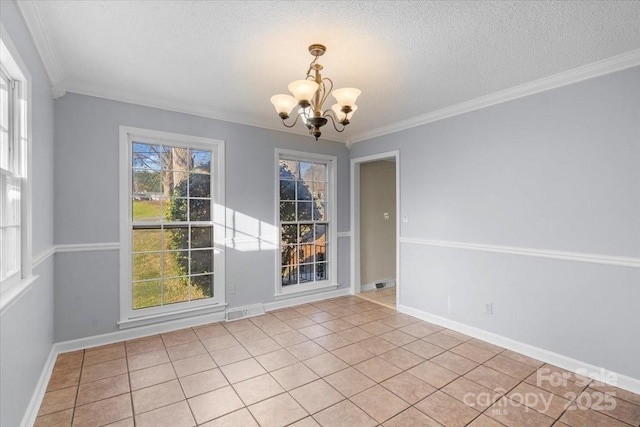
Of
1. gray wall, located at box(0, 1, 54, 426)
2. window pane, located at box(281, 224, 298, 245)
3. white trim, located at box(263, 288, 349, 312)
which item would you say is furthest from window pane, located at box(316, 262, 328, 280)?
gray wall, located at box(0, 1, 54, 426)

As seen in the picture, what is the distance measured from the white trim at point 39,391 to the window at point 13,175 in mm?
862

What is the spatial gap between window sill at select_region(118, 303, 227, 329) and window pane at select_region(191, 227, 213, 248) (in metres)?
0.76

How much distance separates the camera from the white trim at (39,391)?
1.94 m

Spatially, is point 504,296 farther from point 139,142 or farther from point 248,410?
point 139,142

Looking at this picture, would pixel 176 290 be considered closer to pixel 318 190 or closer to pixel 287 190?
pixel 287 190

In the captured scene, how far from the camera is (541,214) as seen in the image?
2.92 meters

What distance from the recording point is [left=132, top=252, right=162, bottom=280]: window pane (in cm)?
342

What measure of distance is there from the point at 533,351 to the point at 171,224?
13.2 ft

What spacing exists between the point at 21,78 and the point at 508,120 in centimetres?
398

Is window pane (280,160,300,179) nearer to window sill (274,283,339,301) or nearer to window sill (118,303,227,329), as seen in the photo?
window sill (274,283,339,301)

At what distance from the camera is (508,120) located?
315cm

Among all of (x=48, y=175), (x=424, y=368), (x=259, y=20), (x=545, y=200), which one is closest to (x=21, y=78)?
(x=48, y=175)

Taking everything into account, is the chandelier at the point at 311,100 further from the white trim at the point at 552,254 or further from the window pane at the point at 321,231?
the window pane at the point at 321,231

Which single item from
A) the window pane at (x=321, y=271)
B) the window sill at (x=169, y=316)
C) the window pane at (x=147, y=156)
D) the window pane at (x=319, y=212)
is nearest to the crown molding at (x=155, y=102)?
the window pane at (x=147, y=156)
